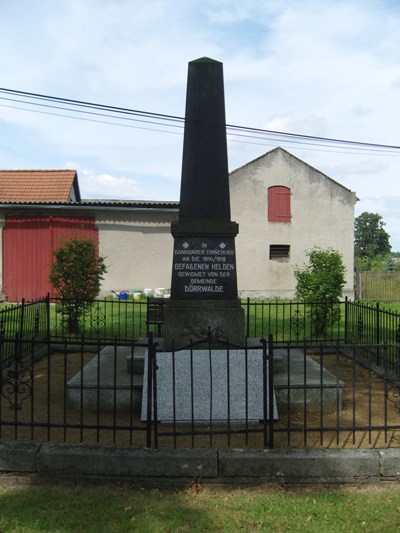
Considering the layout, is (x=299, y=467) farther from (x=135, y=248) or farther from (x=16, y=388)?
(x=135, y=248)

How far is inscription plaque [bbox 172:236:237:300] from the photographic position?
6945mm

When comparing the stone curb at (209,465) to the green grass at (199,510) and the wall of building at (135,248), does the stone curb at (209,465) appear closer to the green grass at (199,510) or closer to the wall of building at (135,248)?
the green grass at (199,510)

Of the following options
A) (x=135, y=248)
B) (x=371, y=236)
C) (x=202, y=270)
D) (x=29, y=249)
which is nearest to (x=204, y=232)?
(x=202, y=270)

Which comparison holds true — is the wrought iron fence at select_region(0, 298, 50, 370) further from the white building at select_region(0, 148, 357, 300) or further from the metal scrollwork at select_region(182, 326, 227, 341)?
the white building at select_region(0, 148, 357, 300)

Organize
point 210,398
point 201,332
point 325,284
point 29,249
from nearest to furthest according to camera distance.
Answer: point 210,398
point 201,332
point 325,284
point 29,249

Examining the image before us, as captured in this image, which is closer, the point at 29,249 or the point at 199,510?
the point at 199,510

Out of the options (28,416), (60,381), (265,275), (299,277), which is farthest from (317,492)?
(265,275)

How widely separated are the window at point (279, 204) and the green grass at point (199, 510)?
Result: 18407 mm

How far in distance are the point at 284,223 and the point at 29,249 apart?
1049cm

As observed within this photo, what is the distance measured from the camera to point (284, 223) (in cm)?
2238

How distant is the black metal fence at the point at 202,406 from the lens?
485 centimetres

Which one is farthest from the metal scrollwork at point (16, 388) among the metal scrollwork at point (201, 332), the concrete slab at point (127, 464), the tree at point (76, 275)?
the tree at point (76, 275)

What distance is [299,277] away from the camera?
13430 mm

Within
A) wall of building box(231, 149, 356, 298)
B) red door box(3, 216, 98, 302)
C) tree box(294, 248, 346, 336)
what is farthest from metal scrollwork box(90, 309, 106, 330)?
wall of building box(231, 149, 356, 298)
